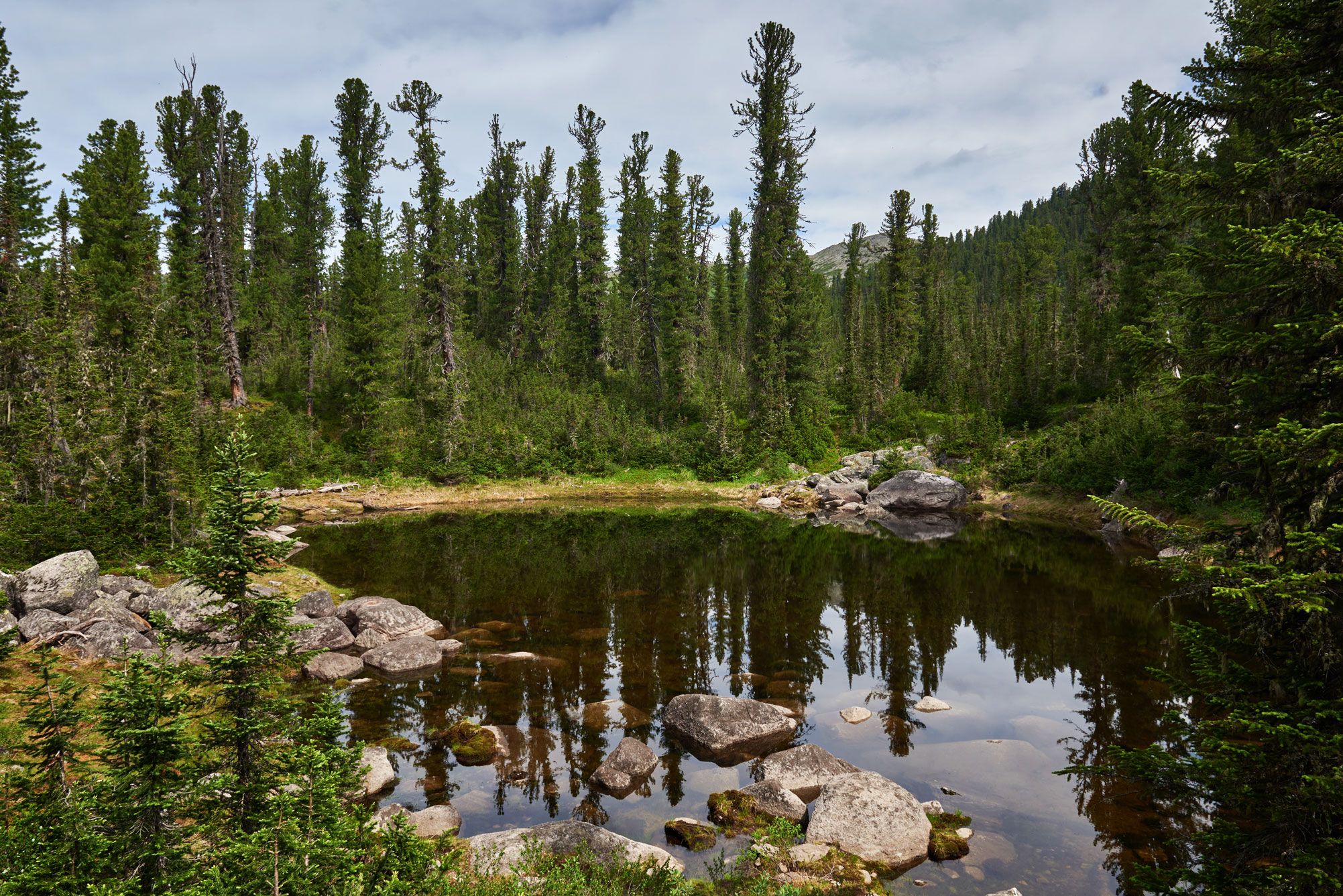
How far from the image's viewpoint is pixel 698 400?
56.3m

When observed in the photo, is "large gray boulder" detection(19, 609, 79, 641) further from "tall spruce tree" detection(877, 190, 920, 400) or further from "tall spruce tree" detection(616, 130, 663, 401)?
"tall spruce tree" detection(877, 190, 920, 400)

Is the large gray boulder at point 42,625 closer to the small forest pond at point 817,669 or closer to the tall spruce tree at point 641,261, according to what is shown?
the small forest pond at point 817,669

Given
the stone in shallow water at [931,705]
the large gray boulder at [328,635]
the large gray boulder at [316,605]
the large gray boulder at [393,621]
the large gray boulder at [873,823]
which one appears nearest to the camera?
the large gray boulder at [873,823]

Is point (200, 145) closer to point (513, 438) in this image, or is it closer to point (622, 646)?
point (513, 438)

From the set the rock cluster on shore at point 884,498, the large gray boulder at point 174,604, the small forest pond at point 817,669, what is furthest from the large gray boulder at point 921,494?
the large gray boulder at point 174,604

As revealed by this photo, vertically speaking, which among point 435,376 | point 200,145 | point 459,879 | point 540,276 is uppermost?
point 200,145

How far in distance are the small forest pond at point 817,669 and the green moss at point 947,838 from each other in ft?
0.47

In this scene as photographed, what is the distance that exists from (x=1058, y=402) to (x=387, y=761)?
5948cm

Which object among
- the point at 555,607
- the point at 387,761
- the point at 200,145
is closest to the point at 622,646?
the point at 555,607

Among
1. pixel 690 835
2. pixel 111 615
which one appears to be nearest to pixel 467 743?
pixel 690 835

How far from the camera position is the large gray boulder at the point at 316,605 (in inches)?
714

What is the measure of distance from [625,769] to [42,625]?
12.8 m

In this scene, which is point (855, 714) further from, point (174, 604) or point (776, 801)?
point (174, 604)

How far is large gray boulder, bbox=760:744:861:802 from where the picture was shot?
35.8ft
